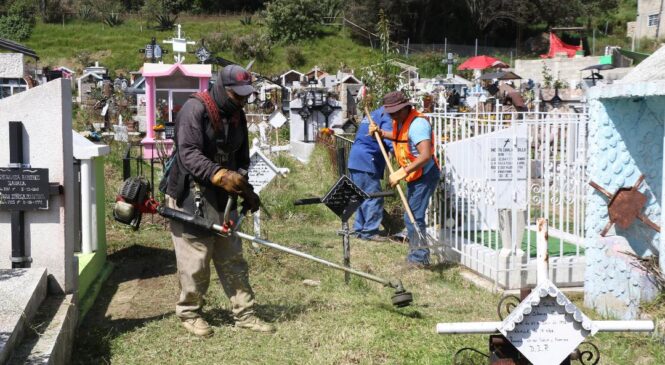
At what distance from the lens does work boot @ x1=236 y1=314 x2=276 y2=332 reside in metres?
5.24

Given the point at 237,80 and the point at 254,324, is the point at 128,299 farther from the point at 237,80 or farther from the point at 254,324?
the point at 237,80

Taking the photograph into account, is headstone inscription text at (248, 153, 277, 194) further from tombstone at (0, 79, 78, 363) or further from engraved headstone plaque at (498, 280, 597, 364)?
engraved headstone plaque at (498, 280, 597, 364)

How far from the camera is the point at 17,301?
14.2 feet

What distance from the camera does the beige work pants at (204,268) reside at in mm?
5125

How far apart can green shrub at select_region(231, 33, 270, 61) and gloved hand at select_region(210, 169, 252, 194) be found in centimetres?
4015

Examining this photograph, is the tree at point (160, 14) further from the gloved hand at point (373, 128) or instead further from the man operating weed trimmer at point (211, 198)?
the man operating weed trimmer at point (211, 198)

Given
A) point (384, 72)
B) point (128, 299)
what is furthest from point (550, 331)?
point (384, 72)

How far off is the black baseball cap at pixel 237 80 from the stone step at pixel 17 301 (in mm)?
1703

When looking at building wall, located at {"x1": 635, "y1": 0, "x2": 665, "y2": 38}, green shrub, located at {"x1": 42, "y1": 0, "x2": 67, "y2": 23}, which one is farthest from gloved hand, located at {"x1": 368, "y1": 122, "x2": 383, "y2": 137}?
green shrub, located at {"x1": 42, "y1": 0, "x2": 67, "y2": 23}

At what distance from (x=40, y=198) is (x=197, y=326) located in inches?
52.1

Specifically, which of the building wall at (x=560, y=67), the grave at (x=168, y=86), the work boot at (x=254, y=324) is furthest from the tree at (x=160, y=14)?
the work boot at (x=254, y=324)

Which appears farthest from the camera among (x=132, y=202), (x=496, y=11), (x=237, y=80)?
(x=496, y=11)

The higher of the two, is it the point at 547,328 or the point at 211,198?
the point at 211,198

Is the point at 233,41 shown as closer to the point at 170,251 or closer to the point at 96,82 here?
the point at 96,82
